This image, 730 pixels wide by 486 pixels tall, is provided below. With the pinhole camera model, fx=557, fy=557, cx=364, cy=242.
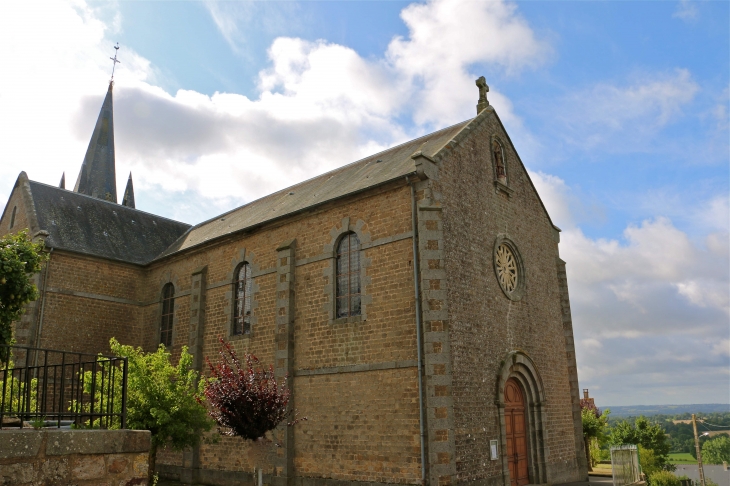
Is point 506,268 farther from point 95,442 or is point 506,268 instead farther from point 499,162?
point 95,442

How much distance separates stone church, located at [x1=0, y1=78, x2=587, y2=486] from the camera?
42.3ft

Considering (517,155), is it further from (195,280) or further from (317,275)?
(195,280)

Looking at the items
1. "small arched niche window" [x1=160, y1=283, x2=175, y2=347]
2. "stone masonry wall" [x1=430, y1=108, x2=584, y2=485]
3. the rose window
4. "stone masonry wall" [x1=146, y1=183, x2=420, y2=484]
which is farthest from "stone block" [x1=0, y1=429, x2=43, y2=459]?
"small arched niche window" [x1=160, y1=283, x2=175, y2=347]

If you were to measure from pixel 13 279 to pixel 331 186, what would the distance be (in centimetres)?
1129

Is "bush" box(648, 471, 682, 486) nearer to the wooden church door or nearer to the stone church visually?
the stone church

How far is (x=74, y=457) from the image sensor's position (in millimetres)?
5199

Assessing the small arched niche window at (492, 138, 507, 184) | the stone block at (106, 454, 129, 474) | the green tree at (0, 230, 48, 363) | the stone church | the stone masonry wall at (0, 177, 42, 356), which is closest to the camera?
the stone block at (106, 454, 129, 474)

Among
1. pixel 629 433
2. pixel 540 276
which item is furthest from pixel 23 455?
pixel 629 433

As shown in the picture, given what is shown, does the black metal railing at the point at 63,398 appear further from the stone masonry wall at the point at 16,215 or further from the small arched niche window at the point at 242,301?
the stone masonry wall at the point at 16,215

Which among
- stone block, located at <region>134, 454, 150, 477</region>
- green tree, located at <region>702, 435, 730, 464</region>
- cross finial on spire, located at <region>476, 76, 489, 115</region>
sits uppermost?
cross finial on spire, located at <region>476, 76, 489, 115</region>

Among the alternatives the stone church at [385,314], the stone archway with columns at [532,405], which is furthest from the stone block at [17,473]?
the stone archway with columns at [532,405]

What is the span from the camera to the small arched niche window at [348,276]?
47.8ft

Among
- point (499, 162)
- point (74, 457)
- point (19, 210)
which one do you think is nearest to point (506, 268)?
point (499, 162)

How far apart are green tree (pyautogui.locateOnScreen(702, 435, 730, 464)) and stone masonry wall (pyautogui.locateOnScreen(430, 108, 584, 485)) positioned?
6617 centimetres
